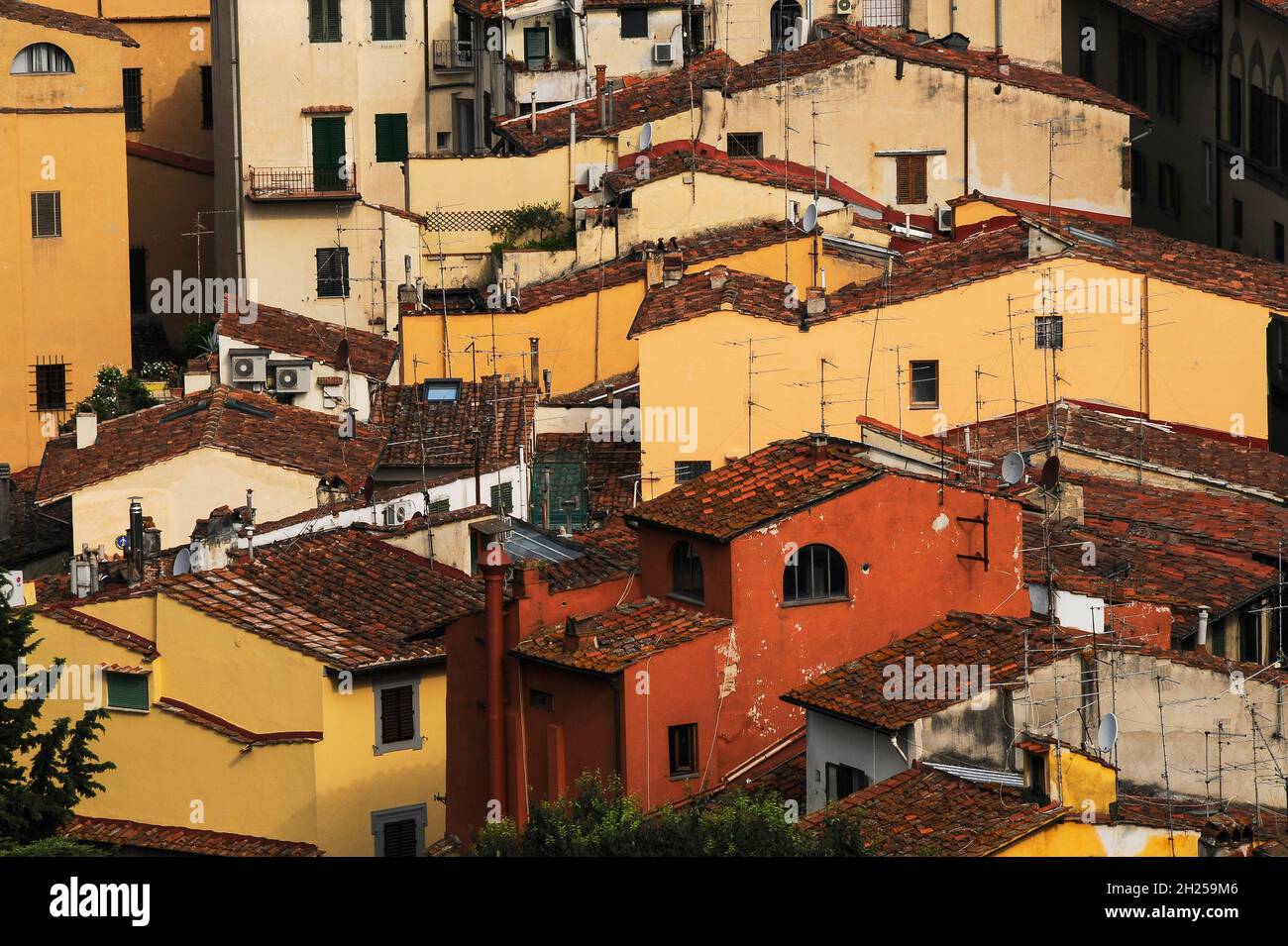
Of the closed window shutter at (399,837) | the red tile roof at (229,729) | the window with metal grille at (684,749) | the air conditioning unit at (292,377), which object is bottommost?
the closed window shutter at (399,837)

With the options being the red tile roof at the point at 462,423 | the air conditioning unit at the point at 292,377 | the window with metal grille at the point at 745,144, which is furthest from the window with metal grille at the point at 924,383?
the window with metal grille at the point at 745,144

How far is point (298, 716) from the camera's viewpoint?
32.4m

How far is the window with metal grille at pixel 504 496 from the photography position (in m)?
37.7

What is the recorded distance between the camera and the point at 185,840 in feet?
105

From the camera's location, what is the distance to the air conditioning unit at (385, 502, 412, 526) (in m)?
36.4

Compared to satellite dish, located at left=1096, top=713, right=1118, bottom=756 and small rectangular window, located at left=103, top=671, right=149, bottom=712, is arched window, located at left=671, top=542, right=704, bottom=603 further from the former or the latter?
small rectangular window, located at left=103, top=671, right=149, bottom=712

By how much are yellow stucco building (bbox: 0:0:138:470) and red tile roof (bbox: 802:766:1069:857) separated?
3239 centimetres

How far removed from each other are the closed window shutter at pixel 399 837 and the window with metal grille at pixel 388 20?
75.7ft

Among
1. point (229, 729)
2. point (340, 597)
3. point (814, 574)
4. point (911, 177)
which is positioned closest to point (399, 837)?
point (229, 729)

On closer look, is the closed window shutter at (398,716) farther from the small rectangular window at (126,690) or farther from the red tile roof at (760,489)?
the red tile roof at (760,489)

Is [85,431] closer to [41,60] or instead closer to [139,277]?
[41,60]

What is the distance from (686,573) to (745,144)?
21.3 m
